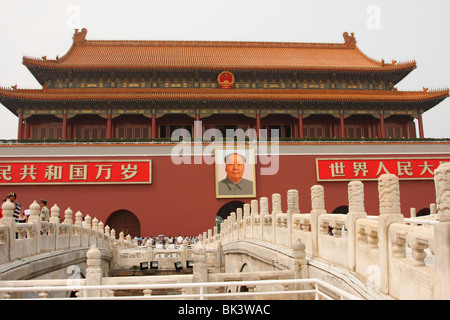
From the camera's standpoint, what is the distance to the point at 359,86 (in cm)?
2556

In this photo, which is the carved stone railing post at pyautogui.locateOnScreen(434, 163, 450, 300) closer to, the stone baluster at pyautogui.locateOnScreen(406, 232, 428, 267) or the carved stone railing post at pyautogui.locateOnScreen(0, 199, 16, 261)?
the stone baluster at pyautogui.locateOnScreen(406, 232, 428, 267)

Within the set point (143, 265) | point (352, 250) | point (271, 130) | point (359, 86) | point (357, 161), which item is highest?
point (359, 86)

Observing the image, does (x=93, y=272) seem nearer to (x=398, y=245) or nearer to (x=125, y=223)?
(x=398, y=245)

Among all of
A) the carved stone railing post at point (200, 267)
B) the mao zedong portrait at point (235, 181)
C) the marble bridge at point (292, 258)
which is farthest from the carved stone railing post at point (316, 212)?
the mao zedong portrait at point (235, 181)

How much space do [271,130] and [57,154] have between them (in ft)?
36.5

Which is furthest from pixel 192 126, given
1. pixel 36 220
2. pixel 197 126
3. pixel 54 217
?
pixel 36 220

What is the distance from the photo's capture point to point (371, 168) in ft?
71.2

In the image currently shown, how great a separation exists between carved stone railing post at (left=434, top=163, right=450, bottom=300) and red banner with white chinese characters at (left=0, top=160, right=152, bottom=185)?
704 inches

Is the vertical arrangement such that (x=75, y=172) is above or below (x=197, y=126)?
below

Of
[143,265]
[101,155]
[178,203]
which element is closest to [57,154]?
[101,155]

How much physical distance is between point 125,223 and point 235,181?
5536mm

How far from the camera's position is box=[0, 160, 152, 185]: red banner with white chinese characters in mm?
20188
